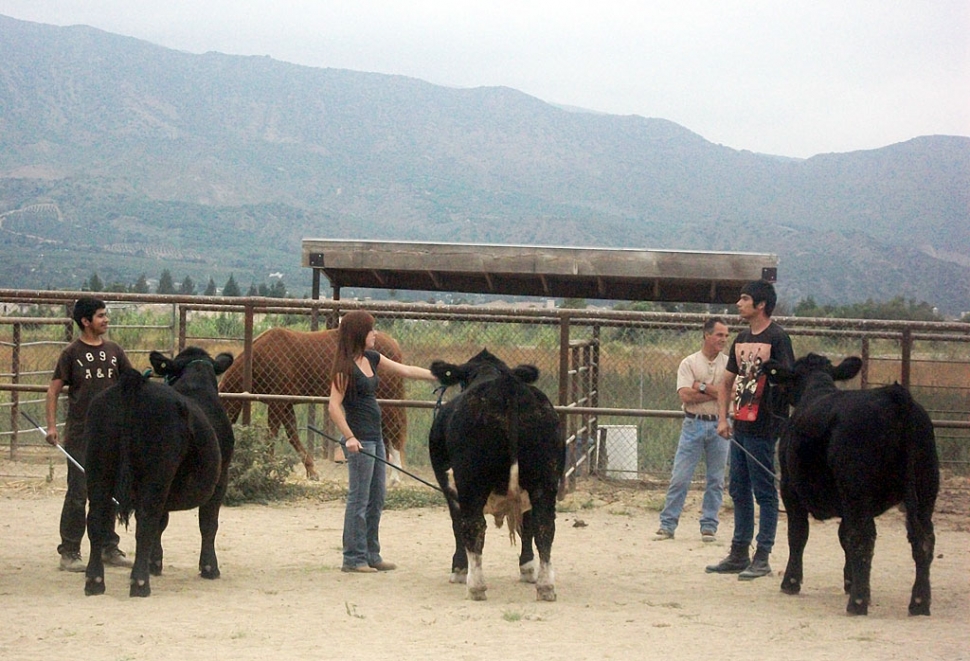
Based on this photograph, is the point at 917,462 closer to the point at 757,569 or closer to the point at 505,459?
the point at 757,569

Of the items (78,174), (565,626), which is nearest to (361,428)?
(565,626)

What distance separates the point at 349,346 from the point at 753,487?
3091 mm

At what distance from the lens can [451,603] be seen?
7.18m

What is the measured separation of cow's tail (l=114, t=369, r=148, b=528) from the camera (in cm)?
698

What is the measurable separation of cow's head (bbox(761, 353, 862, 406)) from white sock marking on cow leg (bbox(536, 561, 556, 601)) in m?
2.06

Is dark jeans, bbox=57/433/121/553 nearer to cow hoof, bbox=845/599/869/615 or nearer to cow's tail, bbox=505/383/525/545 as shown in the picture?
cow's tail, bbox=505/383/525/545

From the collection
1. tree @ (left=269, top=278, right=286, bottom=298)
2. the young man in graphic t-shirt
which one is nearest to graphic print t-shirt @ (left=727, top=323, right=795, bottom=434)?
the young man in graphic t-shirt

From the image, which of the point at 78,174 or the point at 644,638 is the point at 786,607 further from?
the point at 78,174

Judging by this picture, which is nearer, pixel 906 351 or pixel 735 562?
pixel 735 562

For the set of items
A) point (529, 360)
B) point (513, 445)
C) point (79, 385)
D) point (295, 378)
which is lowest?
point (295, 378)

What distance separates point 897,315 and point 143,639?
33.6m

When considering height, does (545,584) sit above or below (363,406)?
below

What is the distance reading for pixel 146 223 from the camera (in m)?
159

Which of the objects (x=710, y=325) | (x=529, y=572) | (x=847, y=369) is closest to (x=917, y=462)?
(x=847, y=369)
